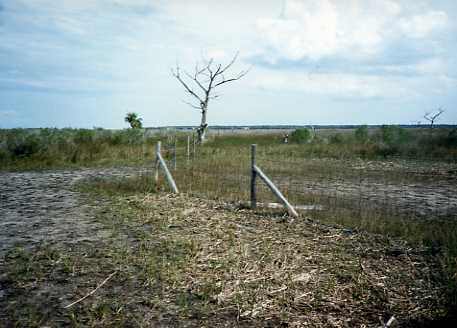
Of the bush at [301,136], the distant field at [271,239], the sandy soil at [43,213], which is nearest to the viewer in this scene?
the distant field at [271,239]

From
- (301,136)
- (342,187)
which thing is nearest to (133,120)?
(301,136)

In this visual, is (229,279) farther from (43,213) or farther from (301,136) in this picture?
(301,136)

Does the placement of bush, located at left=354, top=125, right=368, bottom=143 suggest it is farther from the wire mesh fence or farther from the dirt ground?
the dirt ground

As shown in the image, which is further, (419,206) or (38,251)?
(419,206)

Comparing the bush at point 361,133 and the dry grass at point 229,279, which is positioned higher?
the bush at point 361,133

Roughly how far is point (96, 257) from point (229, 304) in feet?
8.03

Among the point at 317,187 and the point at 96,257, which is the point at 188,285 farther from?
the point at 317,187

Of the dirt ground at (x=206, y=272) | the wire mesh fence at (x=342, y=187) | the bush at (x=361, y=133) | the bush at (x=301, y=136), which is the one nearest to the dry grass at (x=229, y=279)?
the dirt ground at (x=206, y=272)

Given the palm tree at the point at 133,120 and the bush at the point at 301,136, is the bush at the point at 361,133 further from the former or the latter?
the palm tree at the point at 133,120

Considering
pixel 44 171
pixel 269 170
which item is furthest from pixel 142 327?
pixel 44 171

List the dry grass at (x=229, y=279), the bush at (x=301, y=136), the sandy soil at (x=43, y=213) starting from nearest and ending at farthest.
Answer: the dry grass at (x=229, y=279)
the sandy soil at (x=43, y=213)
the bush at (x=301, y=136)

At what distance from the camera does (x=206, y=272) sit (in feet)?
17.4

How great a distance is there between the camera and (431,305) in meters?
4.46

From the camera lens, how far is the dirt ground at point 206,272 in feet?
13.8
